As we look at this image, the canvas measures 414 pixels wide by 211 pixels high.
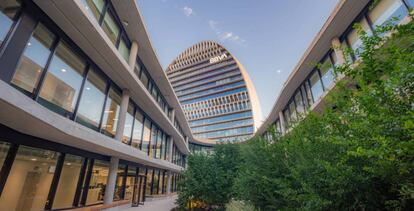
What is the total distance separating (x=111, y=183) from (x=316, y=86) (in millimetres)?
14435

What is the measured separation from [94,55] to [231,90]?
6033 cm

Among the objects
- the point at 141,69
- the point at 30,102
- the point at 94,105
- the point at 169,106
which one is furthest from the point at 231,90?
the point at 30,102

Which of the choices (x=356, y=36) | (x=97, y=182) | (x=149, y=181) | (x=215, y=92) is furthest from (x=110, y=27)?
(x=215, y=92)

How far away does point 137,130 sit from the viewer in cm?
1505

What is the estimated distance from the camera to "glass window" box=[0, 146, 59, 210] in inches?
258

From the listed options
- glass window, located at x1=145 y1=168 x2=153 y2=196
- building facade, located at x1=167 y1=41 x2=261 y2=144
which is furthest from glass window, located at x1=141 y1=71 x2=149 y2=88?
building facade, located at x1=167 y1=41 x2=261 y2=144

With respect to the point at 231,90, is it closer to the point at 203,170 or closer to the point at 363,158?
the point at 203,170

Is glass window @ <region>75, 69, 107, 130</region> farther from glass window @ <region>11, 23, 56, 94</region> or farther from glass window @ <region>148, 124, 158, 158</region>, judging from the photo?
glass window @ <region>148, 124, 158, 158</region>

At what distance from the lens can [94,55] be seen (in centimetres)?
941

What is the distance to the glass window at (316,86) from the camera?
12.3m

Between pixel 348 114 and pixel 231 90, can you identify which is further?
pixel 231 90

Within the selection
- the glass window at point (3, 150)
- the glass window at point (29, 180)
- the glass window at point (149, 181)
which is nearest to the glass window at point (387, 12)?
the glass window at point (3, 150)

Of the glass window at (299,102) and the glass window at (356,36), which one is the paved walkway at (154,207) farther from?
the glass window at (356,36)

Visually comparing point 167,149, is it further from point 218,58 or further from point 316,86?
point 218,58
